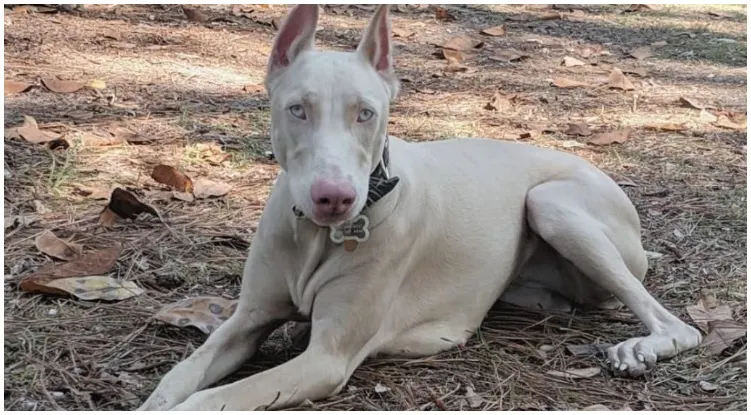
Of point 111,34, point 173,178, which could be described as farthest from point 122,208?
point 111,34

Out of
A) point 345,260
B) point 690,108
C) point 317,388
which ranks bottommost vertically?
point 690,108

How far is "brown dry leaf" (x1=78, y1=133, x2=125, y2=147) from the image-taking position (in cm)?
540

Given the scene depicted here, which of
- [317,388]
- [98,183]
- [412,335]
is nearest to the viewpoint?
[317,388]

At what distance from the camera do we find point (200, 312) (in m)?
3.71

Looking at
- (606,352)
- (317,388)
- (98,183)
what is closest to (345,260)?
(317,388)

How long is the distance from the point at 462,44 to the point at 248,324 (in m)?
5.26

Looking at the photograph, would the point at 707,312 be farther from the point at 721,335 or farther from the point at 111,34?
the point at 111,34

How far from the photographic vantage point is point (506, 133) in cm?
632

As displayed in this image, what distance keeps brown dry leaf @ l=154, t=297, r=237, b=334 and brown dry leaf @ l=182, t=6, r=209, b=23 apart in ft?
15.5

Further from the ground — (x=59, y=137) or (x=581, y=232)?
(x=581, y=232)

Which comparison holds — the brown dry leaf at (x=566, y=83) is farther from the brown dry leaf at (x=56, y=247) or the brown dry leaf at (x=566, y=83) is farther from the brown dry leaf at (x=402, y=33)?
the brown dry leaf at (x=56, y=247)

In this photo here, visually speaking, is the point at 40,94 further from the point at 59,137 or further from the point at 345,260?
the point at 345,260

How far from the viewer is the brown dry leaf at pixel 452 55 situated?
7.95 m

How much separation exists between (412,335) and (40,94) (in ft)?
11.3
